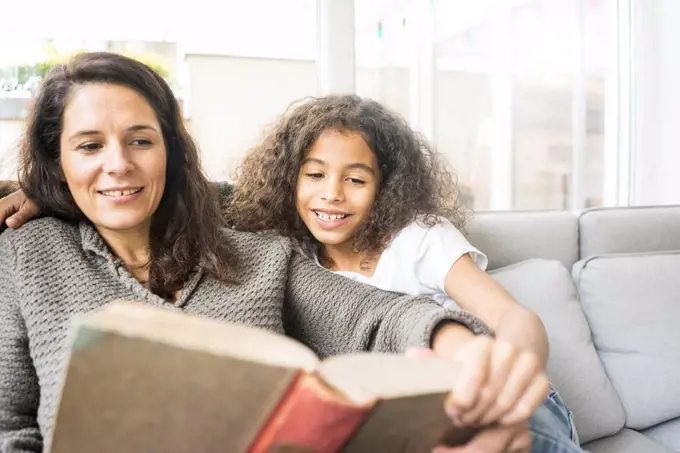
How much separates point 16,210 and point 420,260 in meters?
0.74

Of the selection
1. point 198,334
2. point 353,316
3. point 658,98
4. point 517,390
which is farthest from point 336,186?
point 658,98

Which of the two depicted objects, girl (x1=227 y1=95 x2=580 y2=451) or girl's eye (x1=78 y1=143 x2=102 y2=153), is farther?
girl (x1=227 y1=95 x2=580 y2=451)

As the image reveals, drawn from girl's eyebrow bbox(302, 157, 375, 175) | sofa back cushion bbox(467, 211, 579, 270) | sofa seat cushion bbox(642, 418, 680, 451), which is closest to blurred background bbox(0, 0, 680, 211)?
girl's eyebrow bbox(302, 157, 375, 175)

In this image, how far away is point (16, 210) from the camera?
101cm

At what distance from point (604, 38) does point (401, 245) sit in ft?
6.28

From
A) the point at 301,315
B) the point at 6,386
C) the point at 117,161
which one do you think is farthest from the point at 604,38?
the point at 6,386

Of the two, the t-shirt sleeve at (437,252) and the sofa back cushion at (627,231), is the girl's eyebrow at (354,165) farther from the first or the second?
the sofa back cushion at (627,231)

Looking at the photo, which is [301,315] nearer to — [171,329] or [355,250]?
[355,250]

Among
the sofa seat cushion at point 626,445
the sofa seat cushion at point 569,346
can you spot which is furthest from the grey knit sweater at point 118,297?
the sofa seat cushion at point 626,445

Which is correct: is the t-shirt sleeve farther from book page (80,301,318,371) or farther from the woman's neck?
book page (80,301,318,371)

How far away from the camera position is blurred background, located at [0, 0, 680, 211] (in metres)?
1.75

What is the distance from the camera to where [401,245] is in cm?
120

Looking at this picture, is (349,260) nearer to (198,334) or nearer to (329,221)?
(329,221)

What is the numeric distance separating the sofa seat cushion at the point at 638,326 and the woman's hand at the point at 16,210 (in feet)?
4.35
